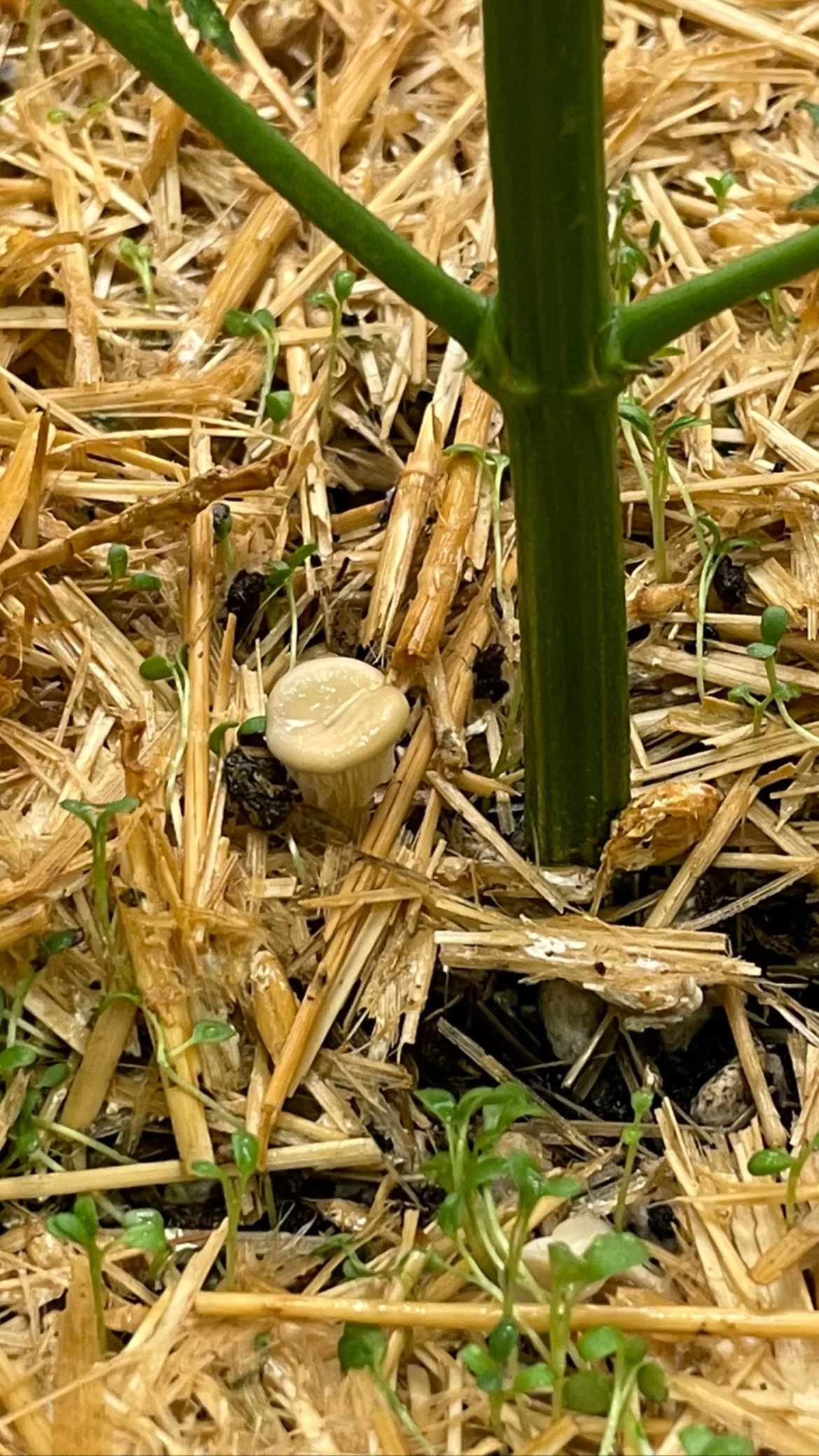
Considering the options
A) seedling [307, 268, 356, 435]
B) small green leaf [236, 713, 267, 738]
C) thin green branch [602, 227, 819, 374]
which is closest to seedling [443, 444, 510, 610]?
seedling [307, 268, 356, 435]

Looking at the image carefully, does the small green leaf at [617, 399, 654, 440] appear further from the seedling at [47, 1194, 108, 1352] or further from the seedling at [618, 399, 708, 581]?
the seedling at [47, 1194, 108, 1352]

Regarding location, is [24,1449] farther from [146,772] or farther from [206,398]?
[206,398]

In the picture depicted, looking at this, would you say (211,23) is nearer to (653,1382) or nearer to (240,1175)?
(240,1175)

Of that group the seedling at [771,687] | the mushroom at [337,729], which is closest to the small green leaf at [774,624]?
the seedling at [771,687]

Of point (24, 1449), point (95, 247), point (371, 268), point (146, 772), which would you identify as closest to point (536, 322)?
point (371, 268)

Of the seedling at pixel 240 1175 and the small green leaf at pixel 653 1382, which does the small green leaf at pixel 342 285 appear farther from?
the small green leaf at pixel 653 1382

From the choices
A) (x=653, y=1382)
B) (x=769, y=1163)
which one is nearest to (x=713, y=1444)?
(x=653, y=1382)
